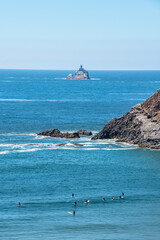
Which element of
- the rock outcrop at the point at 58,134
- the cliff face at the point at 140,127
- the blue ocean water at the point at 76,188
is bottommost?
the blue ocean water at the point at 76,188

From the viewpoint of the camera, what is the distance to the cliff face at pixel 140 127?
108m

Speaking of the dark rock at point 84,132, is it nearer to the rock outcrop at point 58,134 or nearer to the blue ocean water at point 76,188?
the rock outcrop at point 58,134

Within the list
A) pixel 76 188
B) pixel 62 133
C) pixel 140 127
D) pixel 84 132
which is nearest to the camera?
pixel 76 188

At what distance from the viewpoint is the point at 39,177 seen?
85312 mm

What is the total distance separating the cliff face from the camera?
108000 mm

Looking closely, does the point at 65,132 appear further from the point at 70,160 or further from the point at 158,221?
the point at 158,221

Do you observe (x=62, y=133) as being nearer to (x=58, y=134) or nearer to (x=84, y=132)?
(x=58, y=134)

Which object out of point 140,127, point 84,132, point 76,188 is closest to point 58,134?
point 84,132

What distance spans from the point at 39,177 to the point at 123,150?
26108 mm

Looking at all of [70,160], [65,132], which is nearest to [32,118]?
[65,132]

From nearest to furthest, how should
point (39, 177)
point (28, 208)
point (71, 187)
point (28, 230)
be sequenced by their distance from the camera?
point (28, 230) < point (28, 208) < point (71, 187) < point (39, 177)

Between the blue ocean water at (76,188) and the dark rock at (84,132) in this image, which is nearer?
the blue ocean water at (76,188)

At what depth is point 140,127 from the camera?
112m

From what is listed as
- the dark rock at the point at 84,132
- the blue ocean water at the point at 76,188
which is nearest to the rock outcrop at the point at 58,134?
the blue ocean water at the point at 76,188
